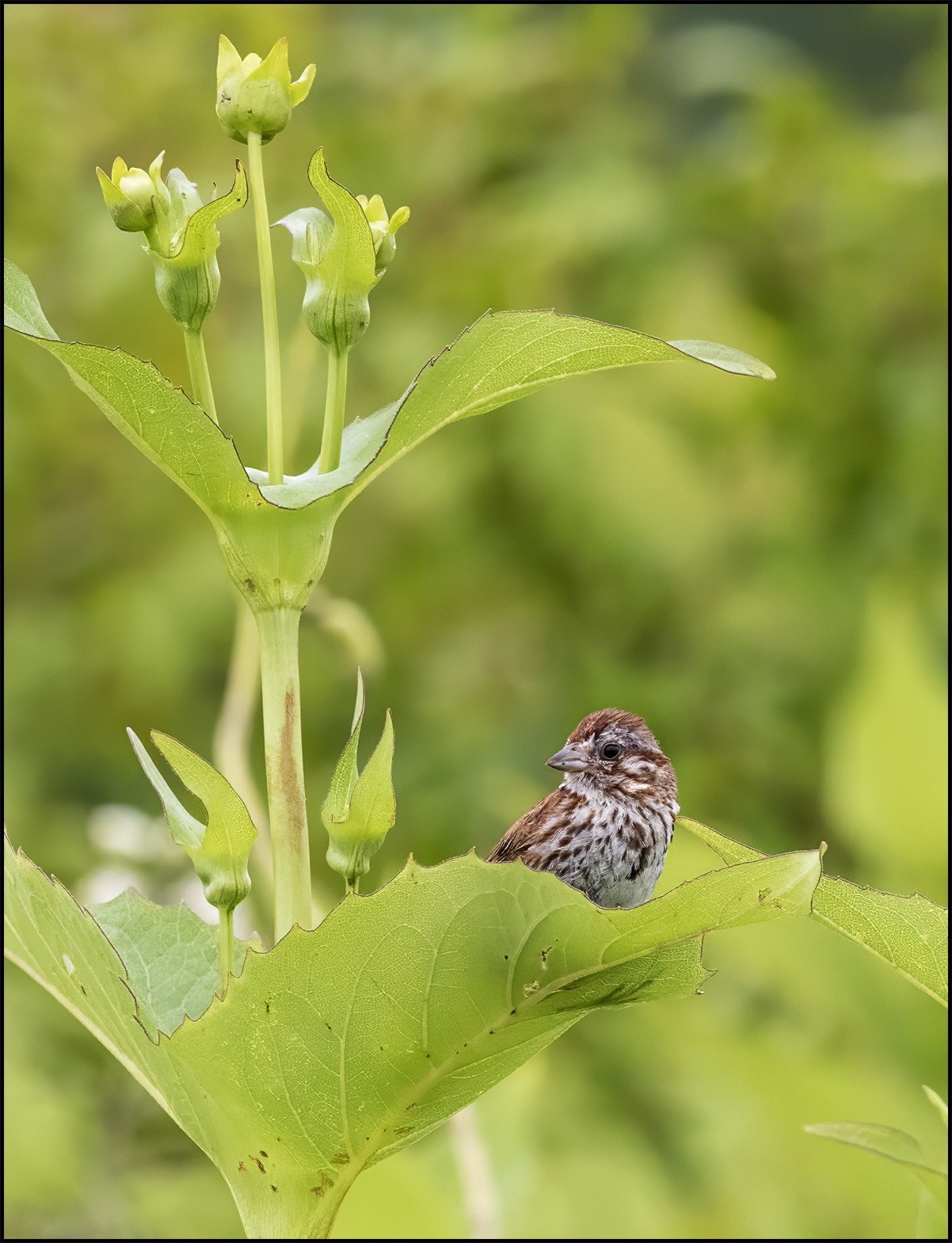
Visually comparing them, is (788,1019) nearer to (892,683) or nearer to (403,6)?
(892,683)

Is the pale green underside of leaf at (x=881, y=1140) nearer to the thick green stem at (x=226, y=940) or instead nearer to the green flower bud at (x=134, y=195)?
the thick green stem at (x=226, y=940)

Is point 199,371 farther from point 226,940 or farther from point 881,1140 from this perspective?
point 881,1140

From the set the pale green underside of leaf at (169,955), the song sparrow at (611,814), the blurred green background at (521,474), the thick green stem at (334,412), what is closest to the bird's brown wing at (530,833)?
the song sparrow at (611,814)

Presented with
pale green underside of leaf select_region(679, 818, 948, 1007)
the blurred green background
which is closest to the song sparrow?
pale green underside of leaf select_region(679, 818, 948, 1007)

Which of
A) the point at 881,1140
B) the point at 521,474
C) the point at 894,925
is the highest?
the point at 521,474

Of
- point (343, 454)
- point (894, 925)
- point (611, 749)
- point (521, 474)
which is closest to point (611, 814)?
point (611, 749)

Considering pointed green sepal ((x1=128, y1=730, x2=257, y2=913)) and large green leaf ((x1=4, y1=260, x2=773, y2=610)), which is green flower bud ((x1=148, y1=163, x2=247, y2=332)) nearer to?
large green leaf ((x1=4, y1=260, x2=773, y2=610))

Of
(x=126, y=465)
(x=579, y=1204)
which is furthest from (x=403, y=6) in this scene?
(x=579, y=1204)
